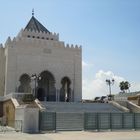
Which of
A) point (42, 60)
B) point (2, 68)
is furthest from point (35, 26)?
point (2, 68)

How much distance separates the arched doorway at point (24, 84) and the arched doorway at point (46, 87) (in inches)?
68.4

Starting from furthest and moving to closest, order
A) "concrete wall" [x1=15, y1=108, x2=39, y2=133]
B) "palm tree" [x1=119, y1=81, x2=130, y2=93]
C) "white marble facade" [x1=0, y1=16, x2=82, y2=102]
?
"palm tree" [x1=119, y1=81, x2=130, y2=93] < "white marble facade" [x1=0, y1=16, x2=82, y2=102] < "concrete wall" [x1=15, y1=108, x2=39, y2=133]

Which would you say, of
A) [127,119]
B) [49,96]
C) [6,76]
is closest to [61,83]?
[49,96]

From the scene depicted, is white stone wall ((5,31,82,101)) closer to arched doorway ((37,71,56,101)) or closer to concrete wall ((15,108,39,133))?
arched doorway ((37,71,56,101))

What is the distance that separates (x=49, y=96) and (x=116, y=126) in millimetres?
20121

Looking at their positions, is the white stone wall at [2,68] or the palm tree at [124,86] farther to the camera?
the palm tree at [124,86]

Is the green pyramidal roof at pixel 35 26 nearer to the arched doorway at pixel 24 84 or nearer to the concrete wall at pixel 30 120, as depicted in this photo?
the arched doorway at pixel 24 84

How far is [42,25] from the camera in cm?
4741

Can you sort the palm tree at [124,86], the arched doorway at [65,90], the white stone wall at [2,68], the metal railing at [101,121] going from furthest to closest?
the palm tree at [124,86] < the arched doorway at [65,90] < the white stone wall at [2,68] < the metal railing at [101,121]

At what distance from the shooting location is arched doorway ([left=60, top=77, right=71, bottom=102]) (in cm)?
4250

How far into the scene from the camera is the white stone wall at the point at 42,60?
3956 centimetres

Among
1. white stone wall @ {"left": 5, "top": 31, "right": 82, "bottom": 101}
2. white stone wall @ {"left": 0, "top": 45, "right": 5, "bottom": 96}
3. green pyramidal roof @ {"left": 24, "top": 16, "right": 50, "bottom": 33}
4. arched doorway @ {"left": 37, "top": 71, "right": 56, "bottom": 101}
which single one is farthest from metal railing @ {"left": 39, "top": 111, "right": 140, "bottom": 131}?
green pyramidal roof @ {"left": 24, "top": 16, "right": 50, "bottom": 33}

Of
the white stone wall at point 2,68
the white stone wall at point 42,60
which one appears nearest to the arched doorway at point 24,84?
the white stone wall at point 42,60

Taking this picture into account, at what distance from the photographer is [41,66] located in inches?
1609
